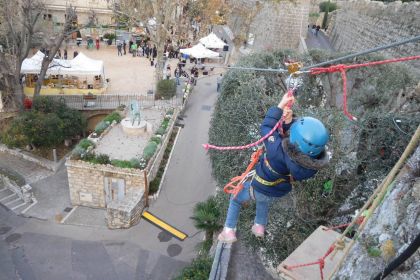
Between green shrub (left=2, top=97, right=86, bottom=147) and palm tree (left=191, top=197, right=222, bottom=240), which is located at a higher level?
palm tree (left=191, top=197, right=222, bottom=240)

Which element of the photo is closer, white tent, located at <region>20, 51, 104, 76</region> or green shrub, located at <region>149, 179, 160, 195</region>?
green shrub, located at <region>149, 179, 160, 195</region>

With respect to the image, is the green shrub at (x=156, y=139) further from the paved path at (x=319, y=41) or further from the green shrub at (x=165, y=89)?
the paved path at (x=319, y=41)

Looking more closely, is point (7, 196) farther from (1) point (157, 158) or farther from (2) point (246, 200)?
(2) point (246, 200)

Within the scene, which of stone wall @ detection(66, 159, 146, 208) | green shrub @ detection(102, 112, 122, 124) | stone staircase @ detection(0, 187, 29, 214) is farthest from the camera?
green shrub @ detection(102, 112, 122, 124)

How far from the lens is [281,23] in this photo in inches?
1234

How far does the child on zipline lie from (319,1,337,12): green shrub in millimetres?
42766

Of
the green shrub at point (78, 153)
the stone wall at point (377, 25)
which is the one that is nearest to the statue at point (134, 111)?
the green shrub at point (78, 153)

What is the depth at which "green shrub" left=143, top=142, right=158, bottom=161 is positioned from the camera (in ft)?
57.8

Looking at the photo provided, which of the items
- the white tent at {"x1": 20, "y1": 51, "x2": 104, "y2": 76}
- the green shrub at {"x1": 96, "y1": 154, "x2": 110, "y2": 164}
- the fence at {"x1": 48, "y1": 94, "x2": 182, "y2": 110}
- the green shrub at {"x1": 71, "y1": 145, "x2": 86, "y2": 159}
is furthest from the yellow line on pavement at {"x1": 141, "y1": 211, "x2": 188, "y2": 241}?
the white tent at {"x1": 20, "y1": 51, "x2": 104, "y2": 76}

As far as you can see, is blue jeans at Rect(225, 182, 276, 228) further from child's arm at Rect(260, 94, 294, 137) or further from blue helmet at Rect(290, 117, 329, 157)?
blue helmet at Rect(290, 117, 329, 157)

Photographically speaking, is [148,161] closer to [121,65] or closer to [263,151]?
[263,151]

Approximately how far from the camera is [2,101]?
2284 cm

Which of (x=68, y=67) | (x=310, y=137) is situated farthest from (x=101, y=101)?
(x=310, y=137)

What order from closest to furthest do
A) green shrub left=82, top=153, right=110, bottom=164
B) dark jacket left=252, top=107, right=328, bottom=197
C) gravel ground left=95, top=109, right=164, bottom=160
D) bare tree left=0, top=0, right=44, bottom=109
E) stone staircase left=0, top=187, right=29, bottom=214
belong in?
1. dark jacket left=252, top=107, right=328, bottom=197
2. green shrub left=82, top=153, right=110, bottom=164
3. gravel ground left=95, top=109, right=164, bottom=160
4. stone staircase left=0, top=187, right=29, bottom=214
5. bare tree left=0, top=0, right=44, bottom=109
